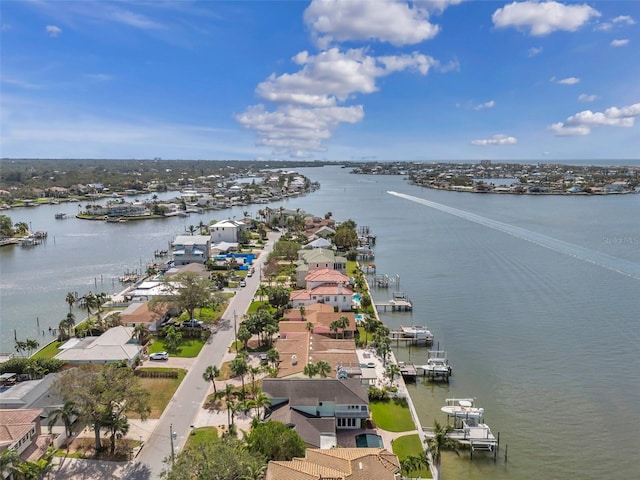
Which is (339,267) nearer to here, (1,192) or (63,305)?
(63,305)

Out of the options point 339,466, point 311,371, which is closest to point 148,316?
point 311,371

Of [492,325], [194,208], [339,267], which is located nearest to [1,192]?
[194,208]

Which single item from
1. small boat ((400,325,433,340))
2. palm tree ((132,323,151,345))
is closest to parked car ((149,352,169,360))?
palm tree ((132,323,151,345))

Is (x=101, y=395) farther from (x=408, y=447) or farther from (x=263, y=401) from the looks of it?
(x=408, y=447)

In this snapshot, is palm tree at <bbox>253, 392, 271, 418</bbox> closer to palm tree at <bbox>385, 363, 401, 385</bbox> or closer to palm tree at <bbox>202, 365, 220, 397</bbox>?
palm tree at <bbox>202, 365, 220, 397</bbox>

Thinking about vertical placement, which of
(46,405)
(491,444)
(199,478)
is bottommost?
Answer: (491,444)

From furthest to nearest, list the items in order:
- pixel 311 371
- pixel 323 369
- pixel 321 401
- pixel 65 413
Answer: pixel 323 369, pixel 311 371, pixel 321 401, pixel 65 413

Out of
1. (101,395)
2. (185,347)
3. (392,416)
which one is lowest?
(392,416)
